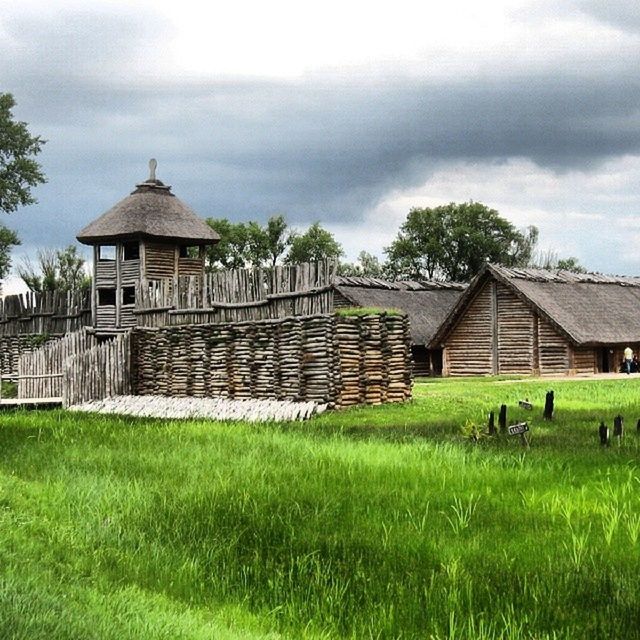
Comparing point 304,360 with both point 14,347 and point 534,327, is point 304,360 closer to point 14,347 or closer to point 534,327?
point 534,327

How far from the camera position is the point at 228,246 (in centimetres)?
Result: 6278

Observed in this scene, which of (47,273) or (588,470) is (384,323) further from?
(47,273)

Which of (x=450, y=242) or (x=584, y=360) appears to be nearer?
(x=584, y=360)

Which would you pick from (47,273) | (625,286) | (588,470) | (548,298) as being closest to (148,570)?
(588,470)

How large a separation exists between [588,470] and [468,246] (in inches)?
2498

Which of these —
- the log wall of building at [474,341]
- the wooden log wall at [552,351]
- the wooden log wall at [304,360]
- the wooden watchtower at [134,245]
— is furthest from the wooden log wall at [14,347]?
the wooden log wall at [552,351]

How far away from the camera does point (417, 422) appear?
57.0 ft

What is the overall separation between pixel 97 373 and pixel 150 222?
8447mm

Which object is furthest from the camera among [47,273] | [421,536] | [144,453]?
[47,273]

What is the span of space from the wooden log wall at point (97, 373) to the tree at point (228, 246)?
3461cm

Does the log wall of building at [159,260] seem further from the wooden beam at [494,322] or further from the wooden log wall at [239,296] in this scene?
the wooden beam at [494,322]

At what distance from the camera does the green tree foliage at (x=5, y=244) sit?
47719 millimetres

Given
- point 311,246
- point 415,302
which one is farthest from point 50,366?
point 311,246

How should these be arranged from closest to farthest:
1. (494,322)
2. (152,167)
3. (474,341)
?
(152,167), (494,322), (474,341)
